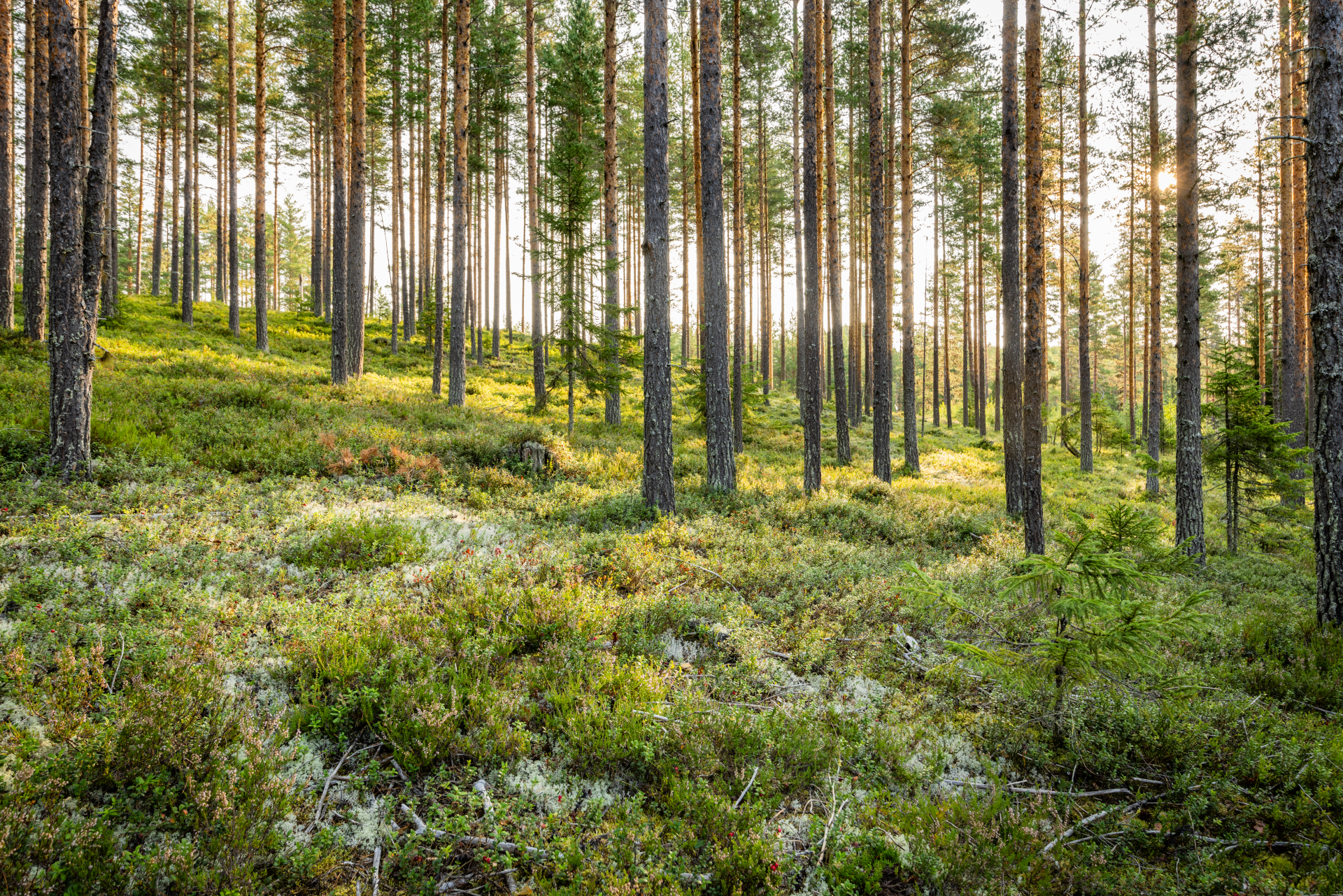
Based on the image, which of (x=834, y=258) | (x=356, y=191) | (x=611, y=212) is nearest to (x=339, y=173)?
(x=356, y=191)

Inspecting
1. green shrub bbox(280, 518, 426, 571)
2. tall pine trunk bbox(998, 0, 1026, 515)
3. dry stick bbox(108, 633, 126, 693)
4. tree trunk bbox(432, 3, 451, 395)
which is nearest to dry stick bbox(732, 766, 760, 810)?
dry stick bbox(108, 633, 126, 693)

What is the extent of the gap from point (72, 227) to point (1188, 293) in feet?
55.1

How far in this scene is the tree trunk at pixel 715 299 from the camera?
10656 mm

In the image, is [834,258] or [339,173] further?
[339,173]

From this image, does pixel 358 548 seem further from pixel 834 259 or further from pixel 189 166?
pixel 189 166

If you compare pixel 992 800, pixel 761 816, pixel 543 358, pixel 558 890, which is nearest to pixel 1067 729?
pixel 992 800

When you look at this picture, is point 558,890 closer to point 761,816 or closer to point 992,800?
point 761,816

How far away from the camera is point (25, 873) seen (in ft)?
7.59

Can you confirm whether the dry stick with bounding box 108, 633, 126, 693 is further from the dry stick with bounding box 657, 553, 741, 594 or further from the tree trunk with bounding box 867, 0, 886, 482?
the tree trunk with bounding box 867, 0, 886, 482

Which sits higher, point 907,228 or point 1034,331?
point 907,228

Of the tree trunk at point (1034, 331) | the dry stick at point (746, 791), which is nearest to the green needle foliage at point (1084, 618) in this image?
the dry stick at point (746, 791)

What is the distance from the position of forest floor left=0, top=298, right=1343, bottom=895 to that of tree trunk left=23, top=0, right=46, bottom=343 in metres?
8.93

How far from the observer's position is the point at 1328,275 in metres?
5.72

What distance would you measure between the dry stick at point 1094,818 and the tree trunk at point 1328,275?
4.42 meters
